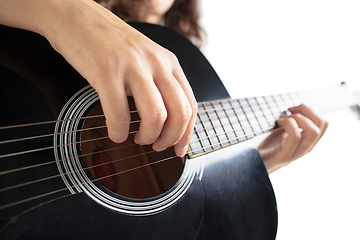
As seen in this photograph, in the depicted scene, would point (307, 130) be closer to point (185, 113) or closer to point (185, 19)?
point (185, 113)

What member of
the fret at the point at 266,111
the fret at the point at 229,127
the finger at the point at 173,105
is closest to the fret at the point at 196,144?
the fret at the point at 229,127

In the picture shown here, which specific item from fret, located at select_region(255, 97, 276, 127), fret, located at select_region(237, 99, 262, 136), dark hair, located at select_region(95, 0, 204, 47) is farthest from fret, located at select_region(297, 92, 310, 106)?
dark hair, located at select_region(95, 0, 204, 47)

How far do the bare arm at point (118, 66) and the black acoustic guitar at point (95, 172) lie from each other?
11 centimetres

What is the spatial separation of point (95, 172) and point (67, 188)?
59 millimetres

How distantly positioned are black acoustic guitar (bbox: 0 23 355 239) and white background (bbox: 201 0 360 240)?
74 cm

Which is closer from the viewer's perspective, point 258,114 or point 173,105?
point 173,105

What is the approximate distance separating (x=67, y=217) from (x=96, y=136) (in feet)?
0.55

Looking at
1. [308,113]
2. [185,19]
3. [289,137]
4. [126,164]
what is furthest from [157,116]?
[185,19]

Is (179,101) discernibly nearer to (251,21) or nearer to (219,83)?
(219,83)

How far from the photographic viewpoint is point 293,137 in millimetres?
790

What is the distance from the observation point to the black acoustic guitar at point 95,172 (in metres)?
0.36

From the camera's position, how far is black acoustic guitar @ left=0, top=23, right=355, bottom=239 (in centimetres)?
36

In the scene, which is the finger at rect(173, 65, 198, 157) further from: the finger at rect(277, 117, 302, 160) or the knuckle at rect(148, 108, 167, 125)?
the finger at rect(277, 117, 302, 160)

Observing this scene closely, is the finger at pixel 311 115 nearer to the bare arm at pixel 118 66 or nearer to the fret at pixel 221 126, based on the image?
the fret at pixel 221 126
